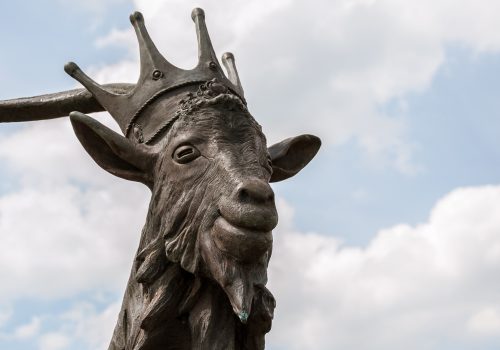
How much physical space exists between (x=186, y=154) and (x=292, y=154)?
2.82 feet

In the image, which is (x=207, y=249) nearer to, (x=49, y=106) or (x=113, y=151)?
(x=113, y=151)

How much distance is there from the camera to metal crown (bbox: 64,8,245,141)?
188 inches

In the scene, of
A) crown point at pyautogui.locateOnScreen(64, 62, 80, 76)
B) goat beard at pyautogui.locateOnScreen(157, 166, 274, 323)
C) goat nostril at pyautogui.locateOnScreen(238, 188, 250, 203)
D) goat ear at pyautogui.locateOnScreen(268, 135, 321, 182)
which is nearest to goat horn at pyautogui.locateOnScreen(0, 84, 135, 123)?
crown point at pyautogui.locateOnScreen(64, 62, 80, 76)

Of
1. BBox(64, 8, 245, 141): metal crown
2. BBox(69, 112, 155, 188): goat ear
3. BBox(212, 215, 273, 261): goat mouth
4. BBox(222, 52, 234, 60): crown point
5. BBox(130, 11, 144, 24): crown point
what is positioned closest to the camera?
A: BBox(212, 215, 273, 261): goat mouth

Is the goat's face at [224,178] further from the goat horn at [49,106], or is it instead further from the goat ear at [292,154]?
the goat horn at [49,106]

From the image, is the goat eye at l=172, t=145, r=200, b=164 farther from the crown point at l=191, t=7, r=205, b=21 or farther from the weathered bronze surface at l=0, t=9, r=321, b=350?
the crown point at l=191, t=7, r=205, b=21

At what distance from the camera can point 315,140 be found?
509 cm

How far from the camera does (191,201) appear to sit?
14.1ft

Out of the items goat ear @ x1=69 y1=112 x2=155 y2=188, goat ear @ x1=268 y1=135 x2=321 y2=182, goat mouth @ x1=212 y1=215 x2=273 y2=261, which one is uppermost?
goat ear @ x1=268 y1=135 x2=321 y2=182

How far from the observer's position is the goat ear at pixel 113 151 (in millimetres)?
4602

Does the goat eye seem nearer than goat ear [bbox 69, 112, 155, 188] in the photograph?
Yes

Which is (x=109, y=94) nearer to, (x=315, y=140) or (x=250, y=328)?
(x=315, y=140)

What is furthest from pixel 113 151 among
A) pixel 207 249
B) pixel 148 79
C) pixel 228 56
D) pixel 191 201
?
pixel 228 56

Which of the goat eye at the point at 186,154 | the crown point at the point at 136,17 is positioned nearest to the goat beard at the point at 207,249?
the goat eye at the point at 186,154
